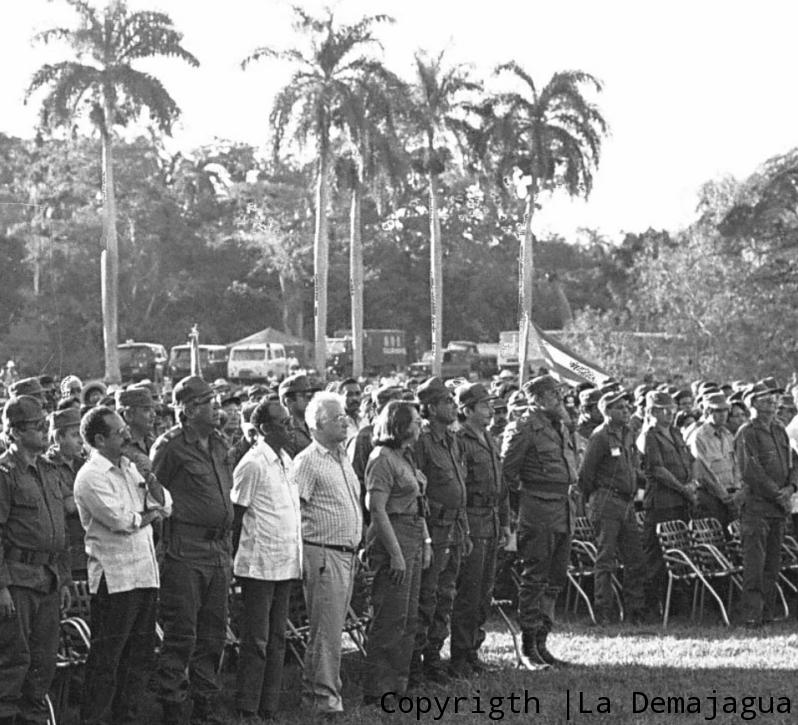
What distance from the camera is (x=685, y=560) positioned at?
11.2 m

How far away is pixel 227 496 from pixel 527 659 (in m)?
2.87

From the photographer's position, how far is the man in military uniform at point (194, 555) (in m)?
7.35

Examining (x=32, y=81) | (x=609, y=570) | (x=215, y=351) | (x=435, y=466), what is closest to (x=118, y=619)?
(x=435, y=466)

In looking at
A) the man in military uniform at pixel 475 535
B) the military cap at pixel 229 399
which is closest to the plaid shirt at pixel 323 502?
the man in military uniform at pixel 475 535

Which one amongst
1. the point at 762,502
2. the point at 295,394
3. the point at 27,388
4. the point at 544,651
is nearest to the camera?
the point at 295,394

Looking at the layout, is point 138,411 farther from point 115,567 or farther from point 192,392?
point 115,567

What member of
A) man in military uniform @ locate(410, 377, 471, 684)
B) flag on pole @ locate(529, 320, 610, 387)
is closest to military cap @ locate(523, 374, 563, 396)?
man in military uniform @ locate(410, 377, 471, 684)

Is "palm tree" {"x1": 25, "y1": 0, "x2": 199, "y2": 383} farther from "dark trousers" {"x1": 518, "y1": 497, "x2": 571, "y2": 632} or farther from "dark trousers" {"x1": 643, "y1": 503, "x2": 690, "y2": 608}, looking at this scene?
"dark trousers" {"x1": 518, "y1": 497, "x2": 571, "y2": 632}

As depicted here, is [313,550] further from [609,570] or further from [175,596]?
[609,570]

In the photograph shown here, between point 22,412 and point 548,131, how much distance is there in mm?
34603

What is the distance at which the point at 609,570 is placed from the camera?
37.1 feet

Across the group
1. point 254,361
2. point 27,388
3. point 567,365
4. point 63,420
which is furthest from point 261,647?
point 254,361

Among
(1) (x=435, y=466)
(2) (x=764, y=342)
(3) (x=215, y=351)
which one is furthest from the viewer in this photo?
(3) (x=215, y=351)

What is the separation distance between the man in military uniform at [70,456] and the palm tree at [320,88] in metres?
27.1
